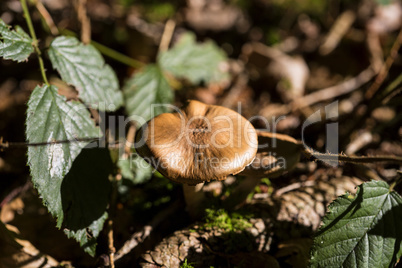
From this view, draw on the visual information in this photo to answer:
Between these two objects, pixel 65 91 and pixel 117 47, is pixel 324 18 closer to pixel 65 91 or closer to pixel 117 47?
pixel 117 47

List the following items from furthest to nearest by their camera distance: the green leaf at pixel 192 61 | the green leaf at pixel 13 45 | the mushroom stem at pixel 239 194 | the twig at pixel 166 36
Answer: the twig at pixel 166 36 < the green leaf at pixel 192 61 < the mushroom stem at pixel 239 194 < the green leaf at pixel 13 45

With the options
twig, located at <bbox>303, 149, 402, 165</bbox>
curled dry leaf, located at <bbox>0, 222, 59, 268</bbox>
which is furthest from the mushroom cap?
curled dry leaf, located at <bbox>0, 222, 59, 268</bbox>

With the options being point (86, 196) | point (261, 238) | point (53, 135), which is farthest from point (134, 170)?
point (261, 238)

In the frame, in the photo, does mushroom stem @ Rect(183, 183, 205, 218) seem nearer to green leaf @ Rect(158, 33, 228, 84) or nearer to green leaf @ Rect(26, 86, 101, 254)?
green leaf @ Rect(26, 86, 101, 254)

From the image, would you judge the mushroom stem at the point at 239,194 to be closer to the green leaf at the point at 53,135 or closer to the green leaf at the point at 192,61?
the green leaf at the point at 53,135

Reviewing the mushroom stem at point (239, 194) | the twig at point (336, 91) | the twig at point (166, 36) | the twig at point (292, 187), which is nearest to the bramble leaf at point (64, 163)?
the mushroom stem at point (239, 194)
